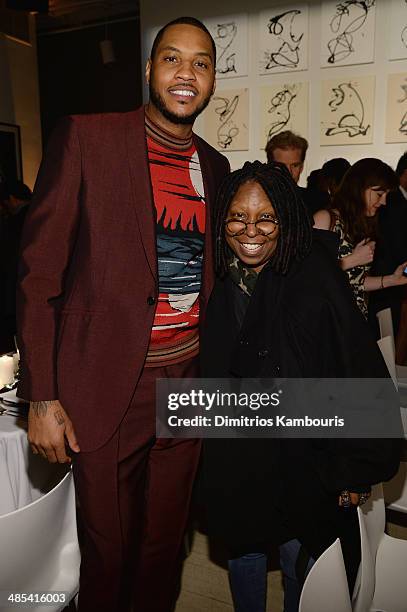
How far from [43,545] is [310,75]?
4413 millimetres

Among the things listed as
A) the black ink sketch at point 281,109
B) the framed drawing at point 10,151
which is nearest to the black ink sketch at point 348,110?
the black ink sketch at point 281,109

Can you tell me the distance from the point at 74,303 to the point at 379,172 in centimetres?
186

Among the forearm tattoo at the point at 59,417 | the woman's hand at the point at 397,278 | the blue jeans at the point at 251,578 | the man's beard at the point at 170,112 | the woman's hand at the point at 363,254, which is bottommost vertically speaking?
the blue jeans at the point at 251,578

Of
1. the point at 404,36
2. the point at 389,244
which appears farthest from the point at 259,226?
the point at 404,36

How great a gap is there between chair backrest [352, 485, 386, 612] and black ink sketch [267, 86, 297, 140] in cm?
396

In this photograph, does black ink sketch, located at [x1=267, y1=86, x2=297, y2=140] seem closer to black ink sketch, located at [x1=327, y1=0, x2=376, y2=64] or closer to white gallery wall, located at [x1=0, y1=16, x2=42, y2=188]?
black ink sketch, located at [x1=327, y1=0, x2=376, y2=64]

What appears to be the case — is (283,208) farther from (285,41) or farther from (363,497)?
(285,41)

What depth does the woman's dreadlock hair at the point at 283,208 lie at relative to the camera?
4.79ft

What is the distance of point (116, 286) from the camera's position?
1.47 metres

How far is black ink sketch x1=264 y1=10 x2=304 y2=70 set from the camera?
468cm

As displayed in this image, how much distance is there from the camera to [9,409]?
204 cm

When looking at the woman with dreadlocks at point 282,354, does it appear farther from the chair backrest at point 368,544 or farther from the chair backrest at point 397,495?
the chair backrest at point 397,495

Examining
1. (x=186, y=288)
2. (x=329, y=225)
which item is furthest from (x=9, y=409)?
(x=329, y=225)

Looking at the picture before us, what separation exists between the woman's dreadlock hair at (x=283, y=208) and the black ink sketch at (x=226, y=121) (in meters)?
3.77
